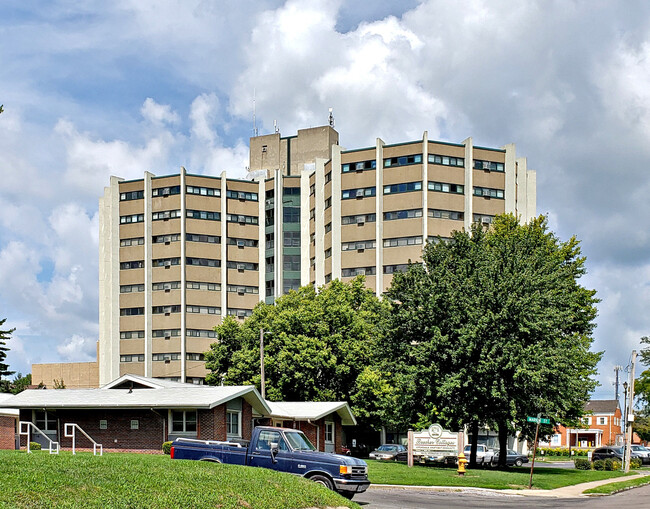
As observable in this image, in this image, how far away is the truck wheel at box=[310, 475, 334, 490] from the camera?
2228cm

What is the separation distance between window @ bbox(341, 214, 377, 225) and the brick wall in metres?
48.7

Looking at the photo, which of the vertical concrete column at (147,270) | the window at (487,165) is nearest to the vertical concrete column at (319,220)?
the window at (487,165)

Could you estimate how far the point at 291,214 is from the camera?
93.1 meters

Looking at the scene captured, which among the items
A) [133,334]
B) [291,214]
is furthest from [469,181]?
[133,334]

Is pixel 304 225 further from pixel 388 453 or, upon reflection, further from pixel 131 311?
pixel 388 453

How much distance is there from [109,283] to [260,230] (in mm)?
17770

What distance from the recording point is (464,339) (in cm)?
4103

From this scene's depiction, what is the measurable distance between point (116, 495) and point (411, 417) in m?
33.0

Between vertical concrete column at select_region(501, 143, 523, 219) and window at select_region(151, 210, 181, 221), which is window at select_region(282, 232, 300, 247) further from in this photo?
vertical concrete column at select_region(501, 143, 523, 219)

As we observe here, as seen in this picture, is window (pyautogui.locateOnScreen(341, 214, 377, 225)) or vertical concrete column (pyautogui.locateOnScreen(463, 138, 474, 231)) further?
window (pyautogui.locateOnScreen(341, 214, 377, 225))

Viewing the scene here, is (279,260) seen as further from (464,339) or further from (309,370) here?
(464,339)

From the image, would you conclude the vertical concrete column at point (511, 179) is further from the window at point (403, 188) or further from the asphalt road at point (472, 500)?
the asphalt road at point (472, 500)

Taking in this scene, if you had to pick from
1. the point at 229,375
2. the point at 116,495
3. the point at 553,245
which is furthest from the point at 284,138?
the point at 116,495

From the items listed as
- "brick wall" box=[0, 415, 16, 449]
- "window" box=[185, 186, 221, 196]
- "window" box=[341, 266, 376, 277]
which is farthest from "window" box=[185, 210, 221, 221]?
"brick wall" box=[0, 415, 16, 449]
